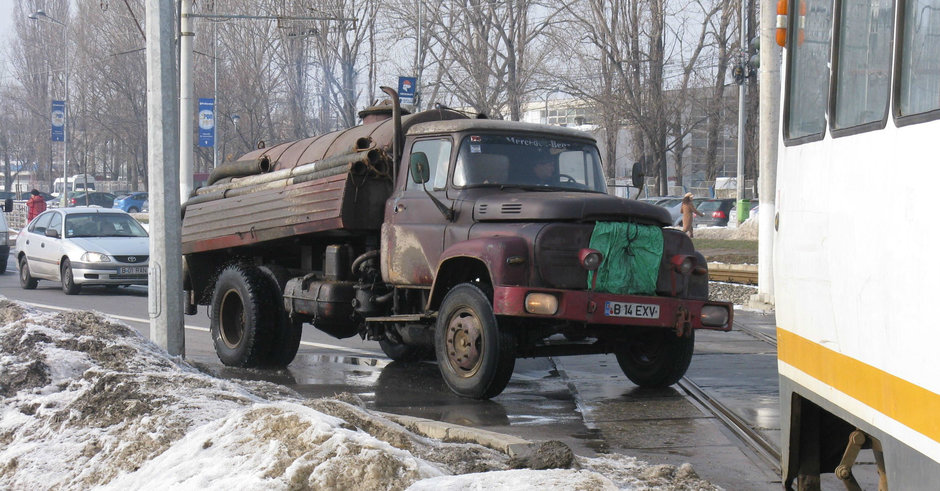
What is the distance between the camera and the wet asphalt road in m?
7.14

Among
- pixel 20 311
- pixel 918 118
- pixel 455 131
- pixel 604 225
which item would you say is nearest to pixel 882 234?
pixel 918 118

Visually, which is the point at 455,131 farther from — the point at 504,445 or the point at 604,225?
the point at 504,445

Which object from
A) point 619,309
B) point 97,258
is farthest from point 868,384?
point 97,258

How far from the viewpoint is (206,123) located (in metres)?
25.1

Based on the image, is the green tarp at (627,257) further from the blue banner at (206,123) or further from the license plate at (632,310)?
the blue banner at (206,123)

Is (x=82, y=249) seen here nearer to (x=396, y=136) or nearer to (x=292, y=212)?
(x=292, y=212)

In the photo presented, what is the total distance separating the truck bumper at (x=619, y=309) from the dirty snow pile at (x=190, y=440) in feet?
4.58

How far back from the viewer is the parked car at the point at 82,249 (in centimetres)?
1950

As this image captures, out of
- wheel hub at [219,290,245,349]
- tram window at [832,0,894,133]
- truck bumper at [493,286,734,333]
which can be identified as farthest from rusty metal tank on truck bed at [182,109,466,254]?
tram window at [832,0,894,133]

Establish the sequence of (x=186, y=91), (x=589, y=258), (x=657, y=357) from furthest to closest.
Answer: (x=186, y=91) < (x=657, y=357) < (x=589, y=258)

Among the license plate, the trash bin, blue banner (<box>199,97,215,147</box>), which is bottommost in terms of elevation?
the license plate

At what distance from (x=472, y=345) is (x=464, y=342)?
0.14 metres

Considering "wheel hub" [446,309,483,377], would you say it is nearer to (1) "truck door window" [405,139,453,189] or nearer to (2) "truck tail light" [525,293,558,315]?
(2) "truck tail light" [525,293,558,315]

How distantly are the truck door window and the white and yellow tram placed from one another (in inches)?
187
